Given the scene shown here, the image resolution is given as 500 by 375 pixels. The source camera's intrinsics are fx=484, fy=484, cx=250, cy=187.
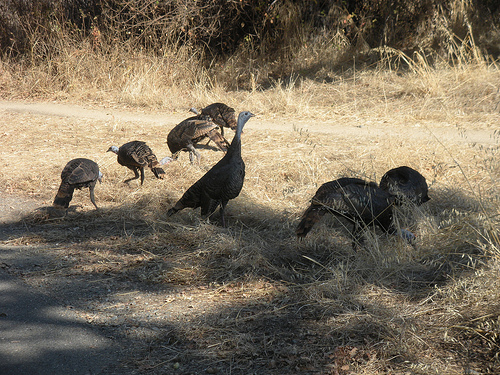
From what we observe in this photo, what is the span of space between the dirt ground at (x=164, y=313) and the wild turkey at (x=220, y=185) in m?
0.66

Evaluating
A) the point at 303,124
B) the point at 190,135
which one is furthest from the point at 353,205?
the point at 303,124

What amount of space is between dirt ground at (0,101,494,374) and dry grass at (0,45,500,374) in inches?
0.5

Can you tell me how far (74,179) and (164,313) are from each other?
105 inches

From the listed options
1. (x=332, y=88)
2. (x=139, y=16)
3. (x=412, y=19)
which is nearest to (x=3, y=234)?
(x=332, y=88)

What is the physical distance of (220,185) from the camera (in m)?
5.14

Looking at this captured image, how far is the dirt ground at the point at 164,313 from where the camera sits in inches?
118

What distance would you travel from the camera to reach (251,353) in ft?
10.1

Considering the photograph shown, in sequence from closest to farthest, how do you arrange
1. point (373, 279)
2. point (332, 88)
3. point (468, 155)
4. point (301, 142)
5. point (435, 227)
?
point (373, 279) < point (435, 227) < point (468, 155) < point (301, 142) < point (332, 88)

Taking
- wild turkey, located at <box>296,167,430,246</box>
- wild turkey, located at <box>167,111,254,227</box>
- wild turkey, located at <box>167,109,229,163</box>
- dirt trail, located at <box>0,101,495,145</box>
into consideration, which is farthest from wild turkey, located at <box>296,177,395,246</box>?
wild turkey, located at <box>167,109,229,163</box>

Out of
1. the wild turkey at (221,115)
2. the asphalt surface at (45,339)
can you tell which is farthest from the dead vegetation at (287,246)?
the wild turkey at (221,115)

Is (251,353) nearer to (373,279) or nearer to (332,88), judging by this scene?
(373,279)

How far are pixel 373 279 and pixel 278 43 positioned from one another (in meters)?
10.7

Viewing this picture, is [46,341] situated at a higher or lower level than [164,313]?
higher

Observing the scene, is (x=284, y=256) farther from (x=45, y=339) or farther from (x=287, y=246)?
(x=45, y=339)
